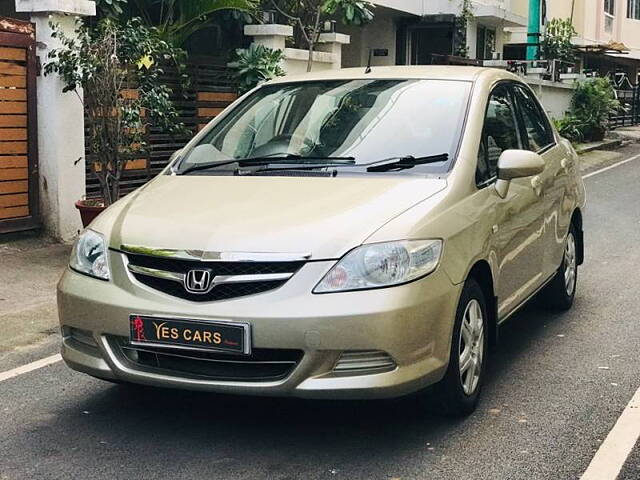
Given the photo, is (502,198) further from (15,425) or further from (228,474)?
(15,425)

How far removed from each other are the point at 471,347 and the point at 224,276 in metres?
1.32

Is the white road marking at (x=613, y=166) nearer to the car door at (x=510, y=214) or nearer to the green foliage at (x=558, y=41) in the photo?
the green foliage at (x=558, y=41)

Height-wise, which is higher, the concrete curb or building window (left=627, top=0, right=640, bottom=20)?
building window (left=627, top=0, right=640, bottom=20)

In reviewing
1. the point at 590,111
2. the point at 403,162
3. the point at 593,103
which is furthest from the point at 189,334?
the point at 593,103

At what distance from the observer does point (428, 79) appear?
5.46m

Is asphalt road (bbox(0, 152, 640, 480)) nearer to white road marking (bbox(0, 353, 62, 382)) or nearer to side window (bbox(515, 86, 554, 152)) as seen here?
white road marking (bbox(0, 353, 62, 382))

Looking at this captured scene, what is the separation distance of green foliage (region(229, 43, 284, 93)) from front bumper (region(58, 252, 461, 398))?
831cm

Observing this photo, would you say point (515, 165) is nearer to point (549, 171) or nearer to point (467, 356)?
point (467, 356)

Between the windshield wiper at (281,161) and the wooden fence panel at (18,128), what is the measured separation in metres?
4.42

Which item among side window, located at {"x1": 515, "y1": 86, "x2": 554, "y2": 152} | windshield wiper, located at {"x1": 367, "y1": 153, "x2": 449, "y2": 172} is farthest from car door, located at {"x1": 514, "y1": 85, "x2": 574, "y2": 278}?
windshield wiper, located at {"x1": 367, "y1": 153, "x2": 449, "y2": 172}

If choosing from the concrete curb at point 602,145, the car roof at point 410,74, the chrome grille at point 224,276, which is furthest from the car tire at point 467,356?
the concrete curb at point 602,145

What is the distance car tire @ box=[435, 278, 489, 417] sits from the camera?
429 centimetres

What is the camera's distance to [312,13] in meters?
14.2

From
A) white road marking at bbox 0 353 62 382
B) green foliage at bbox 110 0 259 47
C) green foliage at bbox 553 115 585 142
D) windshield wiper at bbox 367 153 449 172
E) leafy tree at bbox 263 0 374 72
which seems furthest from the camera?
green foliage at bbox 553 115 585 142
